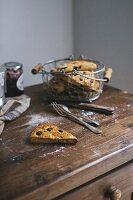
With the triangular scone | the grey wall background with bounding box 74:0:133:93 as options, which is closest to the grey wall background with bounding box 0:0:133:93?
the grey wall background with bounding box 74:0:133:93

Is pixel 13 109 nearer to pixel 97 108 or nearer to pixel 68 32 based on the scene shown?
pixel 97 108

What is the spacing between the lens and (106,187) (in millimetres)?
631

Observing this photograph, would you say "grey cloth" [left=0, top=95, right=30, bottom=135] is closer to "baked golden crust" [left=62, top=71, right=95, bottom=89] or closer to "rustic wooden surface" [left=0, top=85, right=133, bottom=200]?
"rustic wooden surface" [left=0, top=85, right=133, bottom=200]

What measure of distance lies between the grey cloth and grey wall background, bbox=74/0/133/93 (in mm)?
464

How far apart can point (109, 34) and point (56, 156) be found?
2.41 feet

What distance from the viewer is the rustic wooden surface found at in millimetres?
506

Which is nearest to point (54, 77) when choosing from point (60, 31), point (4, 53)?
point (4, 53)

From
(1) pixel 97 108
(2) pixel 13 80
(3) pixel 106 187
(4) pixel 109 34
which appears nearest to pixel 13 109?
(2) pixel 13 80

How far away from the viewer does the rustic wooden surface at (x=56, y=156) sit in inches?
19.9

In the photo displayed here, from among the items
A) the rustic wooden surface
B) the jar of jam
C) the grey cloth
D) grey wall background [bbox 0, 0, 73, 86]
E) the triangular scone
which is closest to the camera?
the rustic wooden surface

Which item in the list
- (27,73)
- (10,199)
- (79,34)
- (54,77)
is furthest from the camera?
(79,34)

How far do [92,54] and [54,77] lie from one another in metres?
0.45

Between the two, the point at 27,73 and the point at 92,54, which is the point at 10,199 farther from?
the point at 92,54

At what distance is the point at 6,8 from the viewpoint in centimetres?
104
